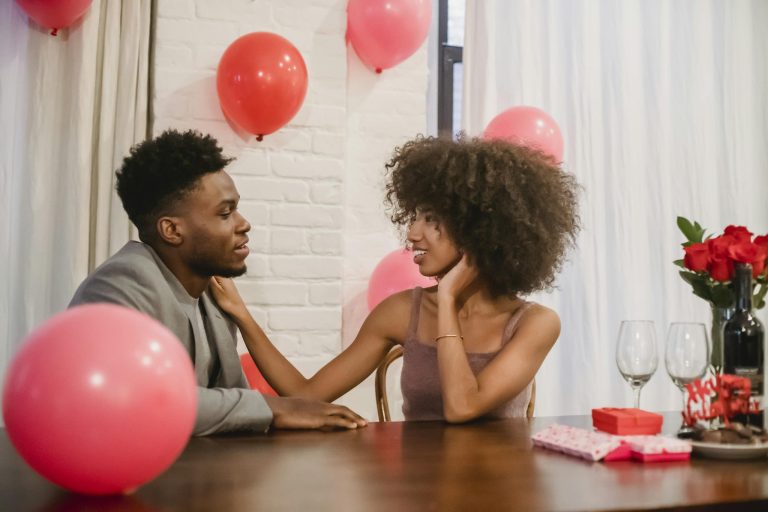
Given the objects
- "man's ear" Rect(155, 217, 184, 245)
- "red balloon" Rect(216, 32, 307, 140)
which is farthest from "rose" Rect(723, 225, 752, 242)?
"red balloon" Rect(216, 32, 307, 140)

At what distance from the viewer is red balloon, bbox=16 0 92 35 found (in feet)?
9.00

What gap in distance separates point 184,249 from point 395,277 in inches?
41.2

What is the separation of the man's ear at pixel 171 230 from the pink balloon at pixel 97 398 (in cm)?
112

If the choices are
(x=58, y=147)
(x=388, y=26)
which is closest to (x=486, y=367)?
(x=388, y=26)

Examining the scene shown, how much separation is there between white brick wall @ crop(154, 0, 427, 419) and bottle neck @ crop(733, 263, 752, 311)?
186cm

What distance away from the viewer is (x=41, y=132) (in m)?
2.93

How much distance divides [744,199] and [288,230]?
7.30 ft

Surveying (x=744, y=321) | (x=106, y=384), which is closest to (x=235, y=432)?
(x=106, y=384)

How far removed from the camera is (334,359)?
2242 millimetres

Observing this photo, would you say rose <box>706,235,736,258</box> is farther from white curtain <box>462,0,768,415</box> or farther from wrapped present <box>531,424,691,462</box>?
white curtain <box>462,0,768,415</box>

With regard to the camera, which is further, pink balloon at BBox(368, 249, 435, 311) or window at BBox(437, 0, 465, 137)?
window at BBox(437, 0, 465, 137)

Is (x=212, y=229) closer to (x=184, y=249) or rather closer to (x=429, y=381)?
(x=184, y=249)

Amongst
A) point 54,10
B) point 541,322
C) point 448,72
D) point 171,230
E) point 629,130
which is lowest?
point 541,322

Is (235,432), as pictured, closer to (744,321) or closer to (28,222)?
(744,321)
